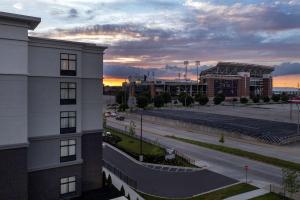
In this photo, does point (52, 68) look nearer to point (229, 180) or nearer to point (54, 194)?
point (54, 194)

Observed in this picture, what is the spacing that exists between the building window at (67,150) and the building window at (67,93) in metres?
3.49

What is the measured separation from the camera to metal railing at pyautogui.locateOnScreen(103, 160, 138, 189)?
112 ft

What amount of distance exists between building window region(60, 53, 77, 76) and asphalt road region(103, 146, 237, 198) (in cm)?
1406

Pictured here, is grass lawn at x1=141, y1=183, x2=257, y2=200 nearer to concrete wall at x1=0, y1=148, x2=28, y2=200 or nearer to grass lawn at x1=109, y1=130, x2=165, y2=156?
concrete wall at x1=0, y1=148, x2=28, y2=200

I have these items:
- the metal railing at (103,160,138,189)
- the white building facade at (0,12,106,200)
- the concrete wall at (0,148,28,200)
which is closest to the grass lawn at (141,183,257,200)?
the metal railing at (103,160,138,189)

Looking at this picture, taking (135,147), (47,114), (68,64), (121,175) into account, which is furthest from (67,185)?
(135,147)

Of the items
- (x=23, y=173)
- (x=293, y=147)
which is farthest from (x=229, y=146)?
(x=23, y=173)

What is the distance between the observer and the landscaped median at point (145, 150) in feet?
138

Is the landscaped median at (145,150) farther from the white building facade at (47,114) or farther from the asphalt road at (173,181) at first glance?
the white building facade at (47,114)

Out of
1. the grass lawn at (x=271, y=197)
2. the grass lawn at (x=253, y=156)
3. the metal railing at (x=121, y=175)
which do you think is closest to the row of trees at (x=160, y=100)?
the grass lawn at (x=253, y=156)

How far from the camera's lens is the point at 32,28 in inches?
990

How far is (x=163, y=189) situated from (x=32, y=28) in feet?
65.2

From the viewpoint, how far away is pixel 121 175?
3675 cm

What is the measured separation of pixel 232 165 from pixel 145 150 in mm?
14244
